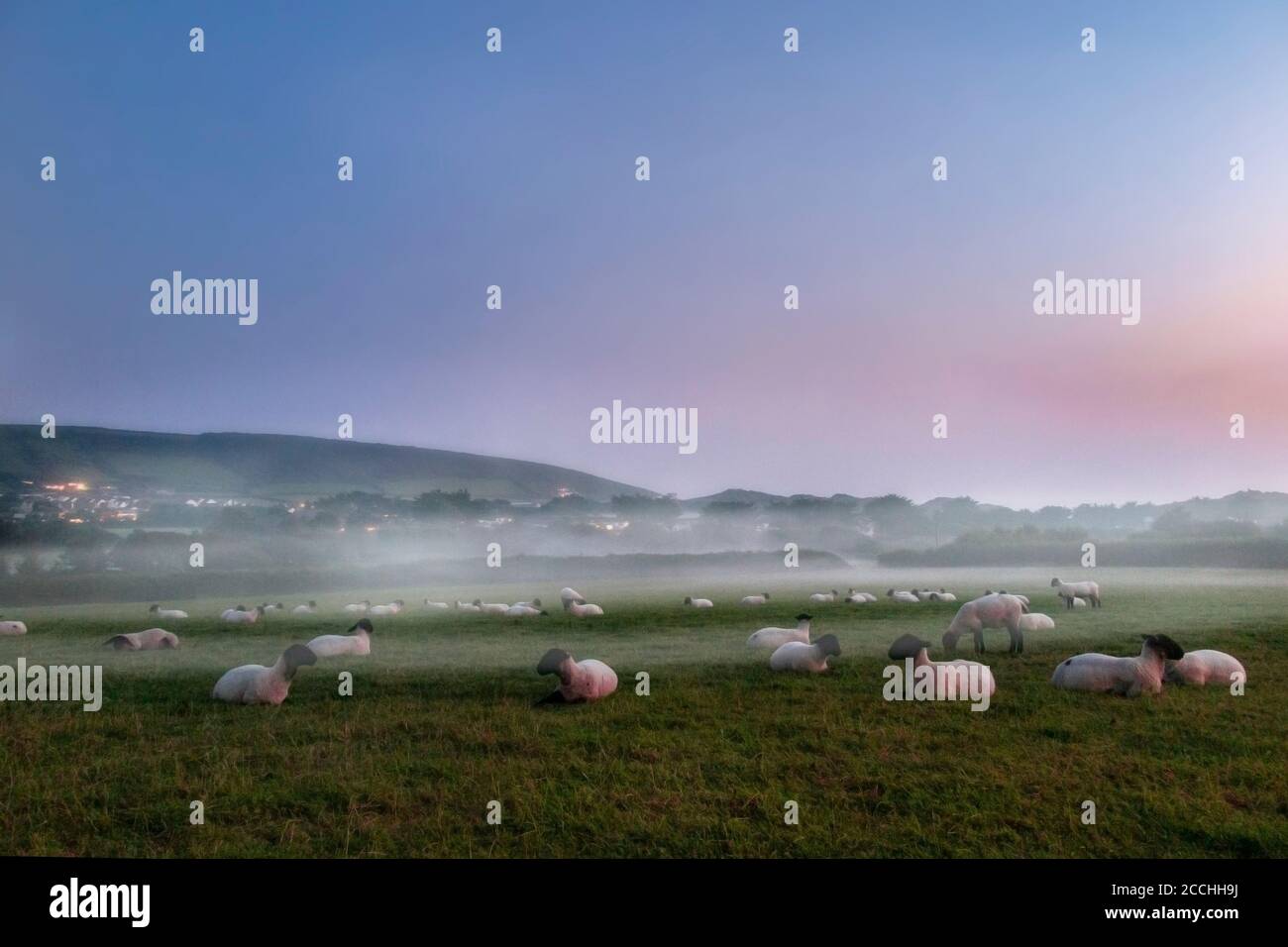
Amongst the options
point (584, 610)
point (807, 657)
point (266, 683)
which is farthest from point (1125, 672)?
point (584, 610)

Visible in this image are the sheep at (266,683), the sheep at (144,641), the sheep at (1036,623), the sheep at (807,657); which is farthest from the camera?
the sheep at (1036,623)

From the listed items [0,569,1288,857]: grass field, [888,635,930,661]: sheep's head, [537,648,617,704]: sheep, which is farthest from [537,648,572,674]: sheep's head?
[888,635,930,661]: sheep's head

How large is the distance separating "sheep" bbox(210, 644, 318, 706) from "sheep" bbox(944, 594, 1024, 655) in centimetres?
1174

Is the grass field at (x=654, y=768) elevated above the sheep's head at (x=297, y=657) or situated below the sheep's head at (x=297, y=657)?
below

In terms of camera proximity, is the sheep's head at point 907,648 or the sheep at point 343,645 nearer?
the sheep's head at point 907,648

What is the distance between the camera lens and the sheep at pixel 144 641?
16.4m

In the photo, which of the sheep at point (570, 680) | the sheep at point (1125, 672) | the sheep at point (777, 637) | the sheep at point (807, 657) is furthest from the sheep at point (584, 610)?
the sheep at point (1125, 672)

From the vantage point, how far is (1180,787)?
7676mm

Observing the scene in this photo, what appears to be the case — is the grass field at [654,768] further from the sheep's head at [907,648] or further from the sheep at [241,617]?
the sheep at [241,617]

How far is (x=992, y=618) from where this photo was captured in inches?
558

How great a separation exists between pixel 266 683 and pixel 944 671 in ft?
34.5

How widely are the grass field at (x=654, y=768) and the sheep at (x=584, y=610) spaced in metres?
9.36
